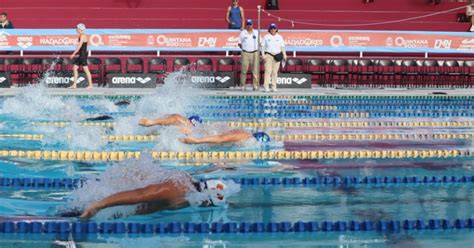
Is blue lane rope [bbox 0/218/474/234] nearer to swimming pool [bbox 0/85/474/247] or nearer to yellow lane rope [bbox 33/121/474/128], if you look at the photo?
swimming pool [bbox 0/85/474/247]

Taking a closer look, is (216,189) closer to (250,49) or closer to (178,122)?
(178,122)

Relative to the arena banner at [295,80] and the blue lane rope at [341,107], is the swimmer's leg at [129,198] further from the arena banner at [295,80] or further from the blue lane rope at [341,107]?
the arena banner at [295,80]

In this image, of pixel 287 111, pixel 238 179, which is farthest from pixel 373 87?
pixel 238 179

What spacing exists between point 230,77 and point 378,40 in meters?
3.45

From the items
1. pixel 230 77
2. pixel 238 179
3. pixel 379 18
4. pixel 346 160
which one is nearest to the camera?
pixel 238 179

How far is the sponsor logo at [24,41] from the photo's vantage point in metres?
18.0

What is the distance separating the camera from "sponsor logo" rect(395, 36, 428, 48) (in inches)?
731

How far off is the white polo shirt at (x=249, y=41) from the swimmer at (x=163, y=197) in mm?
10596

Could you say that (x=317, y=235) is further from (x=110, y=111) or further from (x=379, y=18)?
(x=379, y=18)

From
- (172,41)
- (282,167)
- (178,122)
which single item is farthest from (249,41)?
(282,167)

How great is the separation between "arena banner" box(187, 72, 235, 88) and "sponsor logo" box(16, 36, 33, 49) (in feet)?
11.5

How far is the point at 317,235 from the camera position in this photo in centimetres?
485

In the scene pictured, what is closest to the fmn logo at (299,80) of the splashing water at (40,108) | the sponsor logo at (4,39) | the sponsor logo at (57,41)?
the sponsor logo at (57,41)

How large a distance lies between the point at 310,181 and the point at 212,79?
10.6 m
